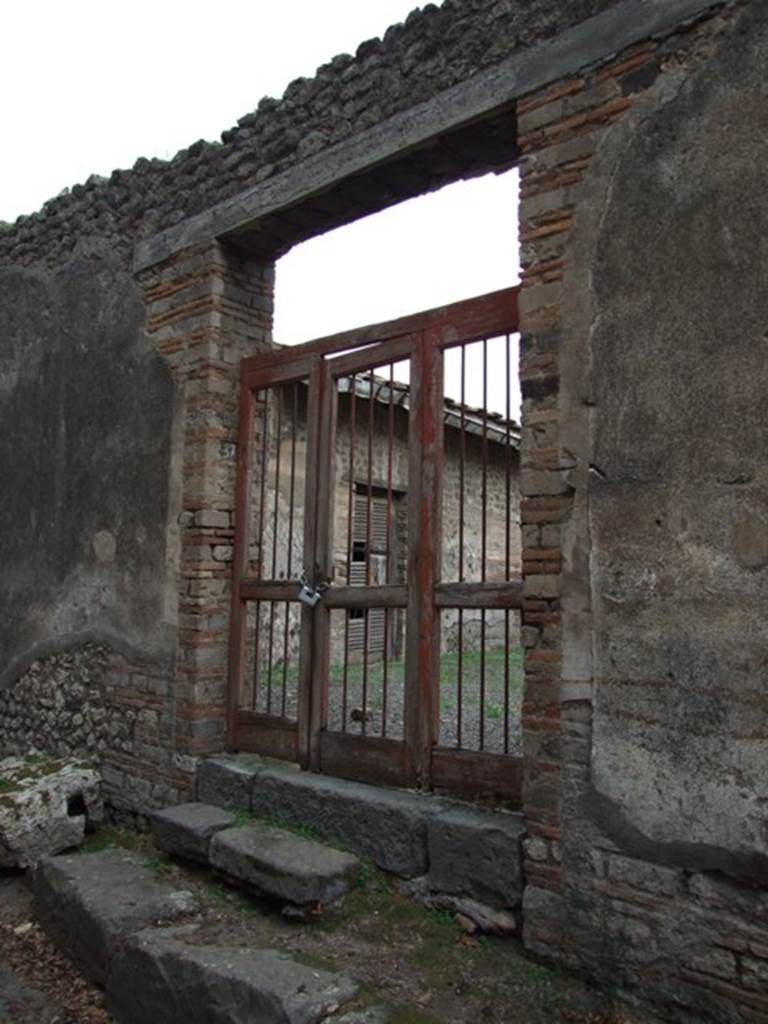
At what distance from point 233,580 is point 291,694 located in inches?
74.0

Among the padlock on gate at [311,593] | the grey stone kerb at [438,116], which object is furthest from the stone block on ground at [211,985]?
the grey stone kerb at [438,116]

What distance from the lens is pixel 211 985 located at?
2.90 metres

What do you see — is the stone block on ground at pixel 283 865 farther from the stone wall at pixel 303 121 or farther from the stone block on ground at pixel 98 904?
the stone wall at pixel 303 121

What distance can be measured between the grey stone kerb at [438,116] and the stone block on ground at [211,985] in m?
3.55

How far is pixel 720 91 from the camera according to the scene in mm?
2961

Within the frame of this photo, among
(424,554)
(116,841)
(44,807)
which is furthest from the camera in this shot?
(116,841)

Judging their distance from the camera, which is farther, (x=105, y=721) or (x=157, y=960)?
(x=105, y=721)

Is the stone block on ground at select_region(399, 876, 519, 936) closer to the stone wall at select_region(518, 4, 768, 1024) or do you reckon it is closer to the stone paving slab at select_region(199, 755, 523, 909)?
the stone paving slab at select_region(199, 755, 523, 909)

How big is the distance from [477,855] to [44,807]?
2.63 metres

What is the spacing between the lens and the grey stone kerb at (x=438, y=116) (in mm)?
3238

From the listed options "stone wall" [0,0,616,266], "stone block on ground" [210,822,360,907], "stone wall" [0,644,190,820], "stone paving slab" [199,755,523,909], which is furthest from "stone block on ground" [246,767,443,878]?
"stone wall" [0,0,616,266]

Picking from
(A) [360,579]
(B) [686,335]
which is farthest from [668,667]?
(A) [360,579]

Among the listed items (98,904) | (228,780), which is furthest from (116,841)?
Answer: (98,904)

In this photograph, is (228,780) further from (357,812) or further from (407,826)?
(407,826)
